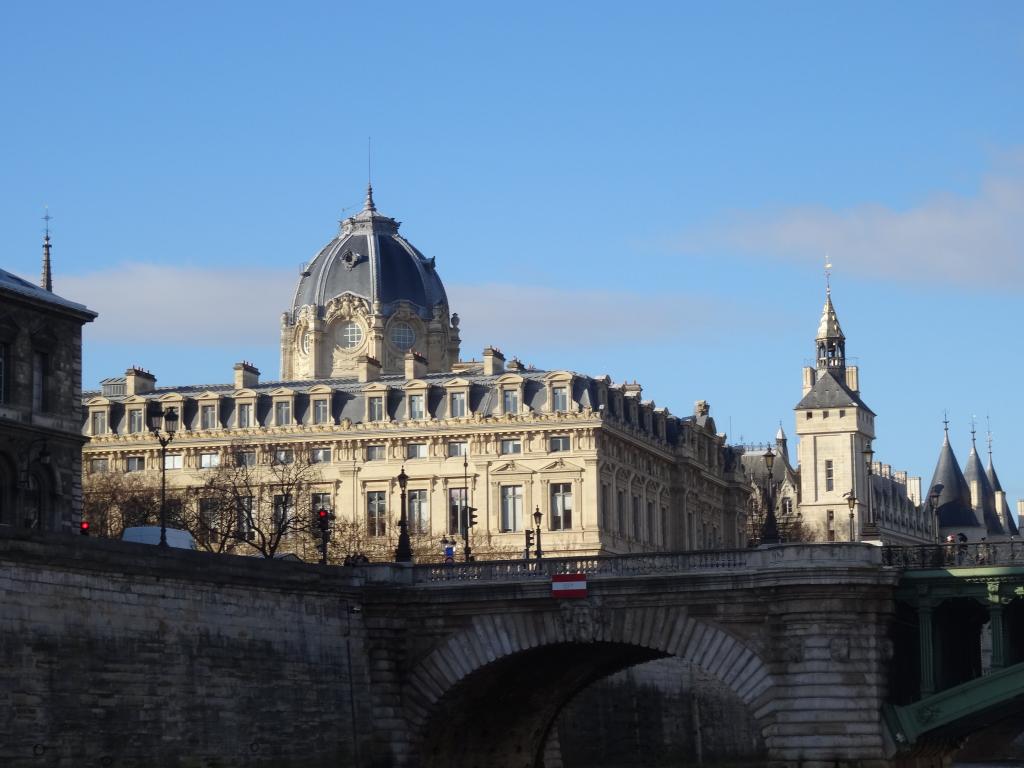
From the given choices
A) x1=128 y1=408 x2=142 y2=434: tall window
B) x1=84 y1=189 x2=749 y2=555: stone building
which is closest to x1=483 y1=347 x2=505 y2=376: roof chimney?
x1=84 y1=189 x2=749 y2=555: stone building

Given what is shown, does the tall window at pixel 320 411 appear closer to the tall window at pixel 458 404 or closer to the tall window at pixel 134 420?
the tall window at pixel 458 404

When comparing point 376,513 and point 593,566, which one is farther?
point 376,513

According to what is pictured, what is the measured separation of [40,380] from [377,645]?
49.4 feet

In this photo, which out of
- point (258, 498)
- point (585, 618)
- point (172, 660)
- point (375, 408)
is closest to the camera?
point (172, 660)

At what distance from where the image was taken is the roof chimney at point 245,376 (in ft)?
458

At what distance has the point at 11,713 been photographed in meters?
60.0

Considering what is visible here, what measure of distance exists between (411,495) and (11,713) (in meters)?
70.9

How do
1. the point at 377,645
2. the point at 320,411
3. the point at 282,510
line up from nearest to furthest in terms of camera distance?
the point at 377,645 → the point at 282,510 → the point at 320,411

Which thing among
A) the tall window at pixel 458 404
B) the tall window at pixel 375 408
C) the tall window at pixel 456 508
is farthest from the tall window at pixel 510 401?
the tall window at pixel 375 408

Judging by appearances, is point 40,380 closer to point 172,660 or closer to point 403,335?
point 172,660

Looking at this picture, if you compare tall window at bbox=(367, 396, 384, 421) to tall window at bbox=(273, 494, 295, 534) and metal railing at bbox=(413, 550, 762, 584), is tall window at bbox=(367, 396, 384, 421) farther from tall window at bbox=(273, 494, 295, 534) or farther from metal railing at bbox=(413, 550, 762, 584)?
metal railing at bbox=(413, 550, 762, 584)

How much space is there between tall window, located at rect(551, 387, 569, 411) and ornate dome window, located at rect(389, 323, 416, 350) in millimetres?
21523

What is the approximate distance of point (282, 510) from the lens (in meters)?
125

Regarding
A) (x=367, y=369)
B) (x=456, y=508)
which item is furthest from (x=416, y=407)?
(x=367, y=369)
